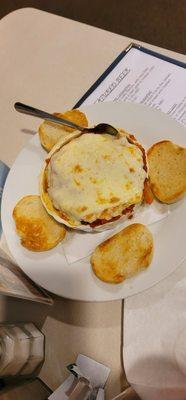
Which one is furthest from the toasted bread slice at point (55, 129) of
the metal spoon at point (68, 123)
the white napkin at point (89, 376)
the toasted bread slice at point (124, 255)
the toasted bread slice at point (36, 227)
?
the white napkin at point (89, 376)

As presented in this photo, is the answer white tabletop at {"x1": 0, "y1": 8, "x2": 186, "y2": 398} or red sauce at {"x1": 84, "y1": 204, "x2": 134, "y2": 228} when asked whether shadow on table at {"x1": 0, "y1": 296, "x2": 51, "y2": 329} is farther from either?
red sauce at {"x1": 84, "y1": 204, "x2": 134, "y2": 228}

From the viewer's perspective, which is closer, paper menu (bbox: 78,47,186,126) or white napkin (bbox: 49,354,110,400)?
white napkin (bbox: 49,354,110,400)

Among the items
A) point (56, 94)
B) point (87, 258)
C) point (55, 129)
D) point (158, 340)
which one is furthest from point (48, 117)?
point (158, 340)

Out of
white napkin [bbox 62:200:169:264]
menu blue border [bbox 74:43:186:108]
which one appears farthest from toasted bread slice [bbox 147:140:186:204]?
menu blue border [bbox 74:43:186:108]

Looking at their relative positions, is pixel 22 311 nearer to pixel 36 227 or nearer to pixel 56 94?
pixel 36 227

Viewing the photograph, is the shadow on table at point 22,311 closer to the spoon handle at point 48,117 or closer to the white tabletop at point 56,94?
the white tabletop at point 56,94
